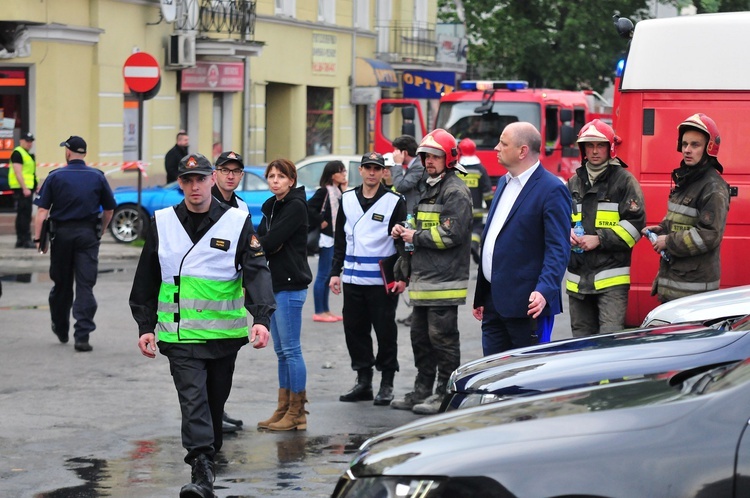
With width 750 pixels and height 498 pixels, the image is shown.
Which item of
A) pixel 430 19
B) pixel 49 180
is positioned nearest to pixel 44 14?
pixel 49 180

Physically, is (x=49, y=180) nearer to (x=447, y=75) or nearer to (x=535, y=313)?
(x=535, y=313)

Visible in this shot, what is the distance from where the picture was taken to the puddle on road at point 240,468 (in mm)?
7219

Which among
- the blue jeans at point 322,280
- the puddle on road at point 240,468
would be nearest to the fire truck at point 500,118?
the blue jeans at point 322,280

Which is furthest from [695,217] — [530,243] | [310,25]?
[310,25]

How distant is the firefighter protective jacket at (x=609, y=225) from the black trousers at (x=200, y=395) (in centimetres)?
267

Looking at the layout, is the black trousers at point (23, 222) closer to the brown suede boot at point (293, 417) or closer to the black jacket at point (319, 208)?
the black jacket at point (319, 208)

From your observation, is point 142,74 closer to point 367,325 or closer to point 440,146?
point 367,325

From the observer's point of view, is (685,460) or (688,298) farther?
(688,298)

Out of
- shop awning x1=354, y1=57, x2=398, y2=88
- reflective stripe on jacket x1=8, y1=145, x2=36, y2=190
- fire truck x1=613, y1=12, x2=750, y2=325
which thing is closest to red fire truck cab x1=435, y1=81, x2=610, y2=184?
reflective stripe on jacket x1=8, y1=145, x2=36, y2=190

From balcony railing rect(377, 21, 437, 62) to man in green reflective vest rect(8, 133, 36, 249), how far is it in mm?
22643

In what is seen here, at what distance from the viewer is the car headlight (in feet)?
13.1

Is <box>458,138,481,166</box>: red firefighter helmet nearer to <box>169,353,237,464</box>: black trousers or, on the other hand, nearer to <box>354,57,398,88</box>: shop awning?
<box>169,353,237,464</box>: black trousers

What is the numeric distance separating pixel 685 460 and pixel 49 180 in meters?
9.04

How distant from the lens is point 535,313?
7441 millimetres
